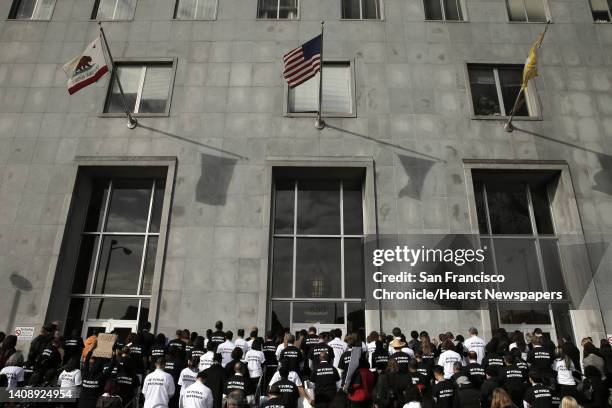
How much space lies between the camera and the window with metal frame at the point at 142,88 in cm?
2058

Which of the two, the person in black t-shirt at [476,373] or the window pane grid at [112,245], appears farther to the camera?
the window pane grid at [112,245]

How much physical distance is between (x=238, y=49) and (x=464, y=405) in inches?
705

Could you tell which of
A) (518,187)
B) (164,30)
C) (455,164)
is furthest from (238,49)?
(518,187)

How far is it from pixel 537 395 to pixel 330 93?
15121 millimetres

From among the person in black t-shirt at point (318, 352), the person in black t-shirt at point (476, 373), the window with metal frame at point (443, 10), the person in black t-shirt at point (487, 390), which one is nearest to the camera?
the person in black t-shirt at point (487, 390)

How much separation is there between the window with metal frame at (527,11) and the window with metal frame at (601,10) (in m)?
2.40

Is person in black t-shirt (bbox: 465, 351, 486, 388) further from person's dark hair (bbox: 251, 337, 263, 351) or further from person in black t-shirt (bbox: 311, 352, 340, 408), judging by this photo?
person's dark hair (bbox: 251, 337, 263, 351)

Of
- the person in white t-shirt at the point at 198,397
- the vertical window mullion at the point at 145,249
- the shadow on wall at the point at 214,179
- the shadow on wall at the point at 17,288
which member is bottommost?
the person in white t-shirt at the point at 198,397

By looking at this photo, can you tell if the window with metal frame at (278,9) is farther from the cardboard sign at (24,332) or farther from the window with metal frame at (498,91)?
the cardboard sign at (24,332)

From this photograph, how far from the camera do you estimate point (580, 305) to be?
17.3 m

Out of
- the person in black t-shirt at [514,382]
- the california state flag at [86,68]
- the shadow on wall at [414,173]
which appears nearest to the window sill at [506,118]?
the shadow on wall at [414,173]

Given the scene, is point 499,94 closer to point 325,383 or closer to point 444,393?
point 444,393

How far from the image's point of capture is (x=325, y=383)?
9.97 m

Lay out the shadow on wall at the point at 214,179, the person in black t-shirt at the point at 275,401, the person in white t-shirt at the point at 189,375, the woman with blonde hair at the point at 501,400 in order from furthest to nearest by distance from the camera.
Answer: the shadow on wall at the point at 214,179
the person in white t-shirt at the point at 189,375
the person in black t-shirt at the point at 275,401
the woman with blonde hair at the point at 501,400
